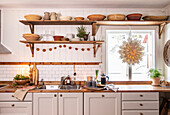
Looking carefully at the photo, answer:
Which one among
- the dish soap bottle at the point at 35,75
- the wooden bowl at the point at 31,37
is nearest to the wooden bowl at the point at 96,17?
the wooden bowl at the point at 31,37

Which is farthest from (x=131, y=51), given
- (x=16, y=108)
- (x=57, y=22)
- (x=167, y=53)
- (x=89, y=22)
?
(x=16, y=108)

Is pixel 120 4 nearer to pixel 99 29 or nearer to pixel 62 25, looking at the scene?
pixel 99 29

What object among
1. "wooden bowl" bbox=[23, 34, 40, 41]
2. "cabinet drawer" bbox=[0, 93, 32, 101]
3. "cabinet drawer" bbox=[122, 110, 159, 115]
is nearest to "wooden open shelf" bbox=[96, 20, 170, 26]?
"wooden bowl" bbox=[23, 34, 40, 41]

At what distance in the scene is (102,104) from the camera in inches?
103

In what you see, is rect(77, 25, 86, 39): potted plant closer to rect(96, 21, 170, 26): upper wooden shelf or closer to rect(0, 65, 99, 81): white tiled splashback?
rect(96, 21, 170, 26): upper wooden shelf

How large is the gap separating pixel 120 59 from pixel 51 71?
4.69 ft

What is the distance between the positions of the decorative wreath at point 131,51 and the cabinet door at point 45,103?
1.58 meters

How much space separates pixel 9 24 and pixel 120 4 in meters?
2.22

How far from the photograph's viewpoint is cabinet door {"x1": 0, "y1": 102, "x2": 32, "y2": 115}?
260cm

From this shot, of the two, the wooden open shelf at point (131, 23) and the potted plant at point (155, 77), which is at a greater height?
the wooden open shelf at point (131, 23)

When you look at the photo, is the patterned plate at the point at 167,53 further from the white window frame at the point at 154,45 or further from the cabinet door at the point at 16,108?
the cabinet door at the point at 16,108

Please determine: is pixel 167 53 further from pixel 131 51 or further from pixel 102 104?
pixel 102 104

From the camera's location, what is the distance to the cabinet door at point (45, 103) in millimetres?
2609

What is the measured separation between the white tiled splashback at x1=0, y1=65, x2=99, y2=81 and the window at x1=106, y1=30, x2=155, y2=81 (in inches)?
14.8
